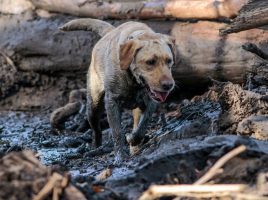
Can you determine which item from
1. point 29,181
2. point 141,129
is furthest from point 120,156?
point 29,181

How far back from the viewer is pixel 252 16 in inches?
267

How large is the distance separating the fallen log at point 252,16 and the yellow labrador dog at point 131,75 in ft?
2.18

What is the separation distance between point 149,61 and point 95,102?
148 cm

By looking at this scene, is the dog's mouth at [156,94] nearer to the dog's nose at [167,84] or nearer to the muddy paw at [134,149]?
the dog's nose at [167,84]

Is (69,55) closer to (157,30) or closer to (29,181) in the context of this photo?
(157,30)

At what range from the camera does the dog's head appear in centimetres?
618

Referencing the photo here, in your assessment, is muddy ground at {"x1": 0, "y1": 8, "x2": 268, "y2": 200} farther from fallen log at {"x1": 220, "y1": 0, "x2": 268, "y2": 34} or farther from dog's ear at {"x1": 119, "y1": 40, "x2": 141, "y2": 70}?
dog's ear at {"x1": 119, "y1": 40, "x2": 141, "y2": 70}

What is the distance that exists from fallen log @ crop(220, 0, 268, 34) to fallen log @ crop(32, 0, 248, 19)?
2.12ft

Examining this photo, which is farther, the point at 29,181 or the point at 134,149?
the point at 134,149

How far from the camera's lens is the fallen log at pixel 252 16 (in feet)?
21.9

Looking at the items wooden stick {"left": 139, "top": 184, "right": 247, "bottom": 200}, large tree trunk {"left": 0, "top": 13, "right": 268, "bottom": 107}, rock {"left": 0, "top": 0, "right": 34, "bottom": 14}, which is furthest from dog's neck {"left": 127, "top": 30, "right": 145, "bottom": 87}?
rock {"left": 0, "top": 0, "right": 34, "bottom": 14}

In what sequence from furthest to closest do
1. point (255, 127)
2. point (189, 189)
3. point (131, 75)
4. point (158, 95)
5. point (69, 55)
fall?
point (69, 55) < point (131, 75) < point (158, 95) < point (255, 127) < point (189, 189)

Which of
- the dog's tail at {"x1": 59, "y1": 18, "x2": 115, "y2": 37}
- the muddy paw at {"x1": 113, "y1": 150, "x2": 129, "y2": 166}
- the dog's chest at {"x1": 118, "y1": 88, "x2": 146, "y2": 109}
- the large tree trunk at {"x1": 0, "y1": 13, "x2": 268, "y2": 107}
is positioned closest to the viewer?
the muddy paw at {"x1": 113, "y1": 150, "x2": 129, "y2": 166}

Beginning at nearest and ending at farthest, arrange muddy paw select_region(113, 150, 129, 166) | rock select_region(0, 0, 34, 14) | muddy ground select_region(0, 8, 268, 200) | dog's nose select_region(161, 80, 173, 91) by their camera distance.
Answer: muddy ground select_region(0, 8, 268, 200) < dog's nose select_region(161, 80, 173, 91) < muddy paw select_region(113, 150, 129, 166) < rock select_region(0, 0, 34, 14)
